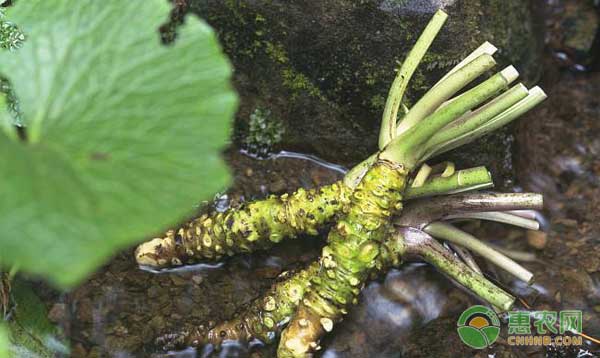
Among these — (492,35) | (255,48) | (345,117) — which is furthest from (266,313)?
(492,35)

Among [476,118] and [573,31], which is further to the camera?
[573,31]

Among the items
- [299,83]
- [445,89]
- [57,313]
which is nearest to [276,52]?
[299,83]

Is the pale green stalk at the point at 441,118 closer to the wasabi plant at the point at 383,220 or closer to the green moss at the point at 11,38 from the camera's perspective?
the wasabi plant at the point at 383,220

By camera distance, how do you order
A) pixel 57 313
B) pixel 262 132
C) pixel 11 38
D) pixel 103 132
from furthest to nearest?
Answer: 1. pixel 262 132
2. pixel 57 313
3. pixel 11 38
4. pixel 103 132

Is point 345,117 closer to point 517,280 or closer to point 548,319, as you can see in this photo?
point 517,280

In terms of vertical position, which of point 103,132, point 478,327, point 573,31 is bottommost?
point 478,327

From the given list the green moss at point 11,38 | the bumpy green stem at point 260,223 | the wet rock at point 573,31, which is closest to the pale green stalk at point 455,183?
the bumpy green stem at point 260,223

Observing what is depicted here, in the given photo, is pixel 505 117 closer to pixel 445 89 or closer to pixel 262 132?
pixel 445 89
